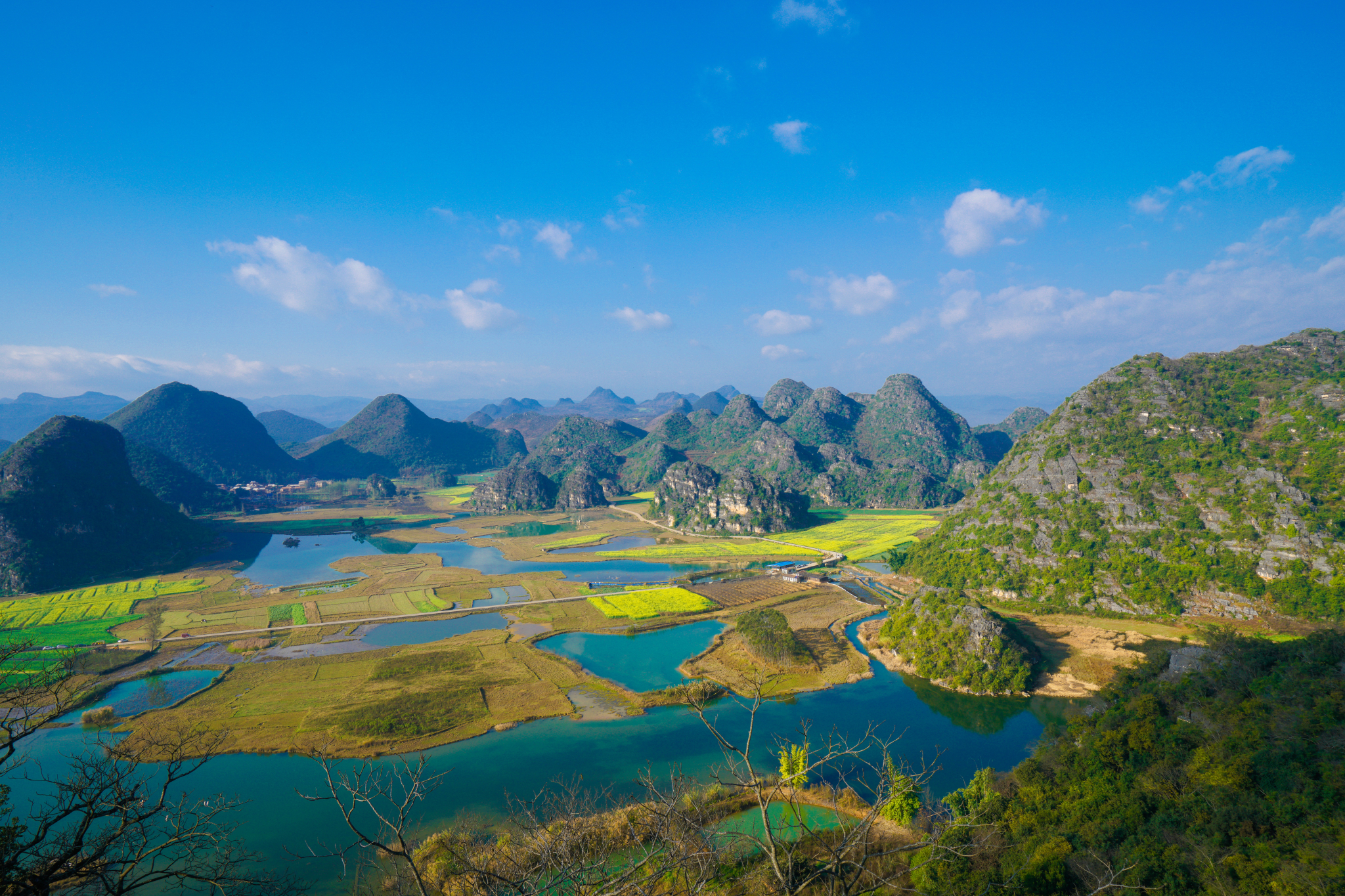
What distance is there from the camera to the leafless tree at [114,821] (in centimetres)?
988

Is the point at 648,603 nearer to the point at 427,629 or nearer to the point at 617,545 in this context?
the point at 427,629

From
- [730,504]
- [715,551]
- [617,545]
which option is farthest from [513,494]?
[715,551]

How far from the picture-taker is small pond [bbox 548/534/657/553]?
9606 centimetres

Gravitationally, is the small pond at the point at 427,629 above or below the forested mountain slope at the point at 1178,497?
below

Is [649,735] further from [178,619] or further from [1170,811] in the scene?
[178,619]

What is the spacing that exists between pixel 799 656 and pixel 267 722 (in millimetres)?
37714

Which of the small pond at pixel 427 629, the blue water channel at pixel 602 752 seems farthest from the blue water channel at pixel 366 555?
the blue water channel at pixel 602 752

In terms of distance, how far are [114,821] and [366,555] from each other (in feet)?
230

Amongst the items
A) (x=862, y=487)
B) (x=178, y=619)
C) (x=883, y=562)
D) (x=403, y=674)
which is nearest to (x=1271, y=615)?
(x=883, y=562)

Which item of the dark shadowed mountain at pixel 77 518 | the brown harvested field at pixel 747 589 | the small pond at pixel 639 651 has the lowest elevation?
the brown harvested field at pixel 747 589

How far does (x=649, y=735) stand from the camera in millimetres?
36469

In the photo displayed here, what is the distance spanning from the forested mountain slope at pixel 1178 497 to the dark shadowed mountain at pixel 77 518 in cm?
10589

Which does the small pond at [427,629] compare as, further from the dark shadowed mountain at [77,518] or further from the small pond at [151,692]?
the dark shadowed mountain at [77,518]

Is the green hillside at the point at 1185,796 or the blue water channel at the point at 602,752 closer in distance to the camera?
the green hillside at the point at 1185,796
